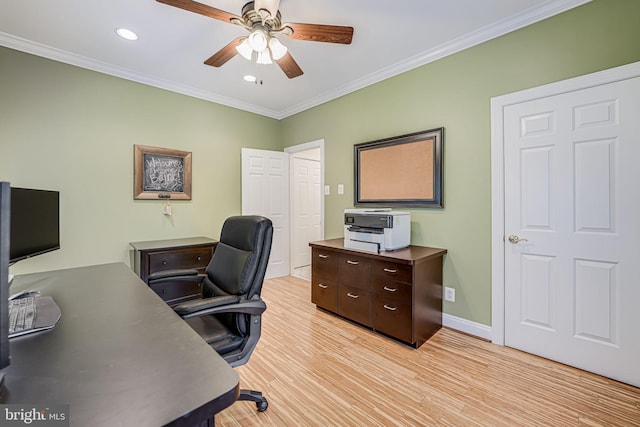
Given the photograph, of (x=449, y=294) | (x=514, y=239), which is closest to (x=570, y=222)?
(x=514, y=239)

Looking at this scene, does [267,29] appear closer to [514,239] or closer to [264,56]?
[264,56]

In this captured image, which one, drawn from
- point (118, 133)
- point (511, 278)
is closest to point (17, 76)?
point (118, 133)

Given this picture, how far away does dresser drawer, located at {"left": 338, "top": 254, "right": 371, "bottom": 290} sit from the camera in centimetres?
259

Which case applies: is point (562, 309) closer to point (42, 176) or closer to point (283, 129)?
point (283, 129)

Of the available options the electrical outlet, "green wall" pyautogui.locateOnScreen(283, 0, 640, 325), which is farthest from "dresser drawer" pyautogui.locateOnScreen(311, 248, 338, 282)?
the electrical outlet

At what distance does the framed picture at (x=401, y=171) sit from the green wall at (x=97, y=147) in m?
2.02

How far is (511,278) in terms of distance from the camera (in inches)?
90.2

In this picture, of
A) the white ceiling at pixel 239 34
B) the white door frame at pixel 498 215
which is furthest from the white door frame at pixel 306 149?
the white door frame at pixel 498 215

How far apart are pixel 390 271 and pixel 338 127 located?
7.01 feet

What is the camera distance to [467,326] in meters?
2.52

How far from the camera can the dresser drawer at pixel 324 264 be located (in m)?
2.90

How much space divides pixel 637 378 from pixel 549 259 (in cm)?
84

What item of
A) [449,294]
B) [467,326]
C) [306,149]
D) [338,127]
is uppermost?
[338,127]

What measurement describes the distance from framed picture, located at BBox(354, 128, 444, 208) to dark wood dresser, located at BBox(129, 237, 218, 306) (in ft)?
6.44
